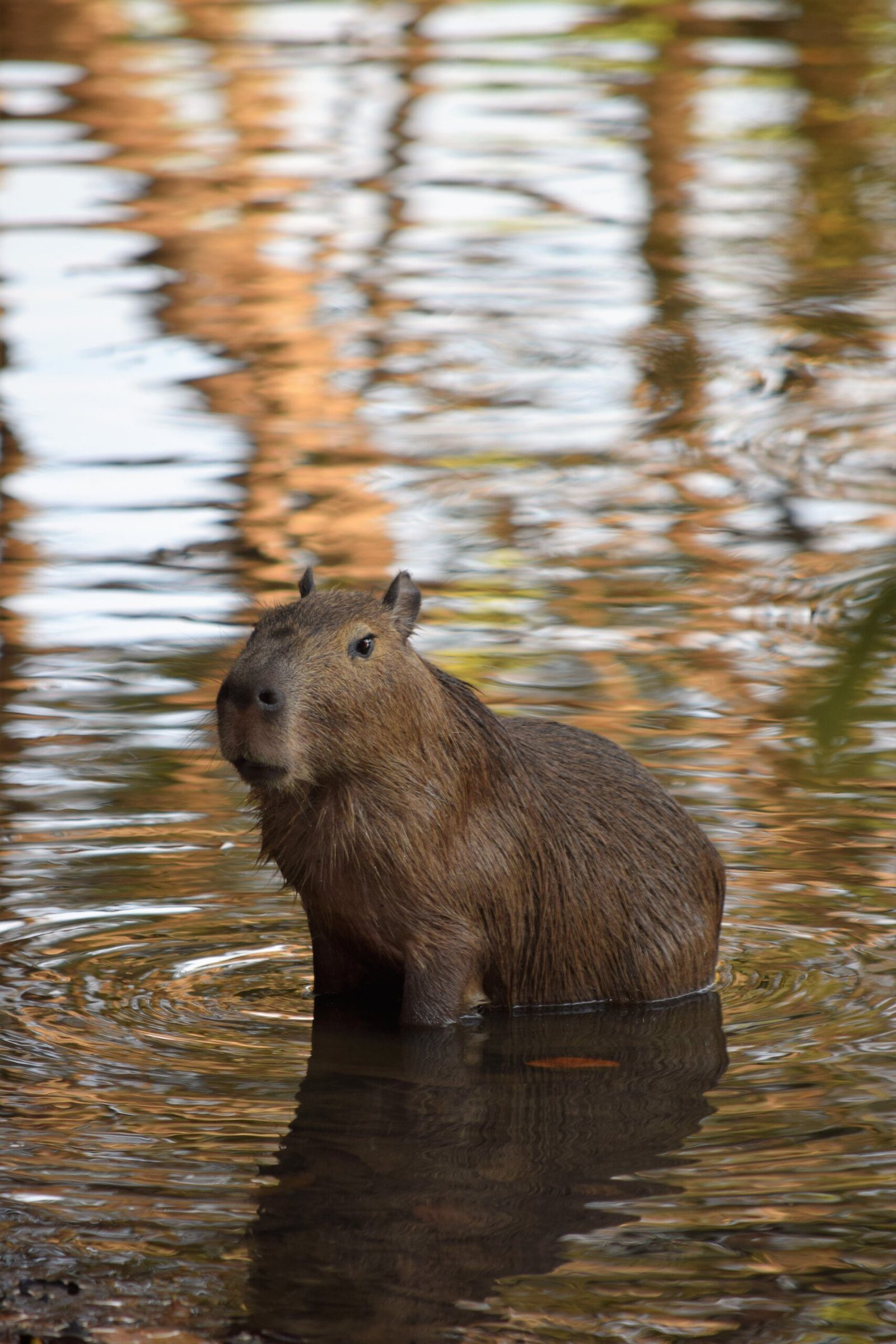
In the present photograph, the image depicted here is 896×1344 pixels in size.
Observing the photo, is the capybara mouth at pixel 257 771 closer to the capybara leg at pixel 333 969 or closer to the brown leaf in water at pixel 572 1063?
the capybara leg at pixel 333 969

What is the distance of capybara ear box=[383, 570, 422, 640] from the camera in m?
5.12

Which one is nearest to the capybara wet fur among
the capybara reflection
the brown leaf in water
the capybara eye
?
the capybara eye

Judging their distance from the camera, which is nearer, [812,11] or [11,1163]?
[11,1163]

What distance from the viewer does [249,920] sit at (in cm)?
575

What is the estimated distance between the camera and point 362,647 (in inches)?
196

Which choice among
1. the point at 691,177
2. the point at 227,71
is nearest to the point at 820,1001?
the point at 691,177

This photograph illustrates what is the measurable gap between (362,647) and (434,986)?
77cm

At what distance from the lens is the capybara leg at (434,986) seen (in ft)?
16.7

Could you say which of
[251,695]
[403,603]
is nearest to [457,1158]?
[251,695]

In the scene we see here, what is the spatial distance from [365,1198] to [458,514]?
644cm

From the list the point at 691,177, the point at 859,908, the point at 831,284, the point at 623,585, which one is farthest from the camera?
the point at 691,177

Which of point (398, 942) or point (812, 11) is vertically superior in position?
point (812, 11)

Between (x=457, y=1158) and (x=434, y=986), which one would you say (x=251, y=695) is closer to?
(x=434, y=986)

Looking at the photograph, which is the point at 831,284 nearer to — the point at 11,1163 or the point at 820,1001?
the point at 820,1001
